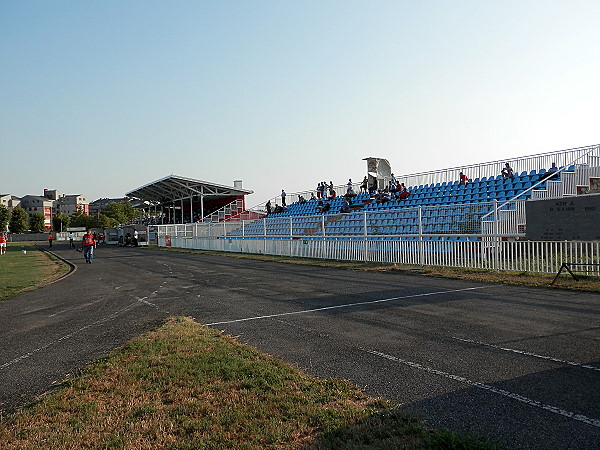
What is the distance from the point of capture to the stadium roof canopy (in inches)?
2180

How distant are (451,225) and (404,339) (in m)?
10.2

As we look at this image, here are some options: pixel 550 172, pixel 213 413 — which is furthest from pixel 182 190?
pixel 213 413

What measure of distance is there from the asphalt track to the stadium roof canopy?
42.9 m

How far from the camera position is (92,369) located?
218 inches

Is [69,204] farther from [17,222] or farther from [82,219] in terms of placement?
[17,222]

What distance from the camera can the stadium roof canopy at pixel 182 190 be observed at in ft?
182

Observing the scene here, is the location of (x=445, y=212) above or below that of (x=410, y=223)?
above

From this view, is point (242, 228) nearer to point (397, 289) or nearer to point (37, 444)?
point (397, 289)

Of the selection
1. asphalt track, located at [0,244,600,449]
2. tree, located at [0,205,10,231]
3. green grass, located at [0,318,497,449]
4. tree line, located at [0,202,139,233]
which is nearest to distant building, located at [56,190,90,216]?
tree line, located at [0,202,139,233]

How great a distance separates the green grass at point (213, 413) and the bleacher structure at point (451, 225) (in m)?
9.92

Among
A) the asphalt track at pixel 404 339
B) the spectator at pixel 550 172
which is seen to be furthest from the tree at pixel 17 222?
the spectator at pixel 550 172

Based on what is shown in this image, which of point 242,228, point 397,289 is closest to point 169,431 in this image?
point 397,289

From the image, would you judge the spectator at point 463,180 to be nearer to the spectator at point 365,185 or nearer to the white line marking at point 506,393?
the spectator at point 365,185

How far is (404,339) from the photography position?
21.5 feet
